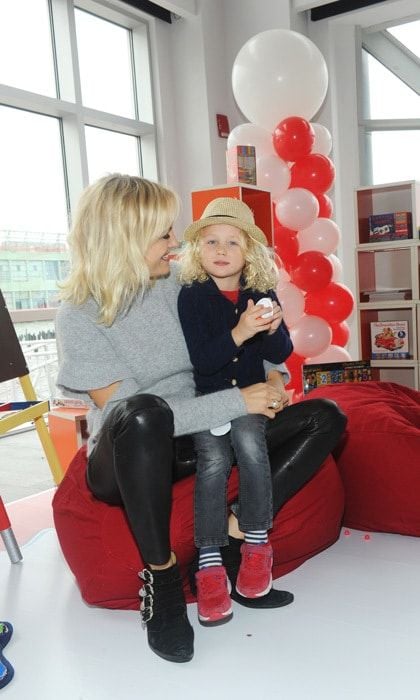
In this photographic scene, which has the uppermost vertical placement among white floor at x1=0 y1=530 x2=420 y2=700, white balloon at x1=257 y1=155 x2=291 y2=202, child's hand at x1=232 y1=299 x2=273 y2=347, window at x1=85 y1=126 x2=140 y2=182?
window at x1=85 y1=126 x2=140 y2=182

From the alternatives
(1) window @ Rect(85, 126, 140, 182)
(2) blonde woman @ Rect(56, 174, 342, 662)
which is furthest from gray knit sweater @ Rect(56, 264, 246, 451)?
(1) window @ Rect(85, 126, 140, 182)

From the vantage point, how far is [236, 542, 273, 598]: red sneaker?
1523 millimetres

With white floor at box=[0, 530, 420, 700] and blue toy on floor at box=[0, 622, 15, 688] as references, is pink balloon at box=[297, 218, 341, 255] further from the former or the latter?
blue toy on floor at box=[0, 622, 15, 688]

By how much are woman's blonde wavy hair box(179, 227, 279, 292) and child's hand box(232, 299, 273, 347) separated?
0.22m

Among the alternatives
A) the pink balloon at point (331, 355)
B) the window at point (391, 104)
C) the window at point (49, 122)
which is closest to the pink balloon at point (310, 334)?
the pink balloon at point (331, 355)

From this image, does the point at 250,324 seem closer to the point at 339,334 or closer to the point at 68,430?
the point at 68,430

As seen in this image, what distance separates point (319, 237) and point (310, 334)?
23.7 inches

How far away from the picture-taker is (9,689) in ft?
4.24

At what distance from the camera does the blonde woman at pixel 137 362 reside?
1.39 meters

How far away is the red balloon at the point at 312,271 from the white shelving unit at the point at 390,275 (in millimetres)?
303

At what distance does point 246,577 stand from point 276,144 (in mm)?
2920

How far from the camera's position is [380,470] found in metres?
1.92

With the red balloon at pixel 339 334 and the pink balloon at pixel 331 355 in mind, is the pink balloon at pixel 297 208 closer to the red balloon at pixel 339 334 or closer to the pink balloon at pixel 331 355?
the red balloon at pixel 339 334

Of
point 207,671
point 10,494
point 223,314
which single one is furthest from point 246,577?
point 10,494
